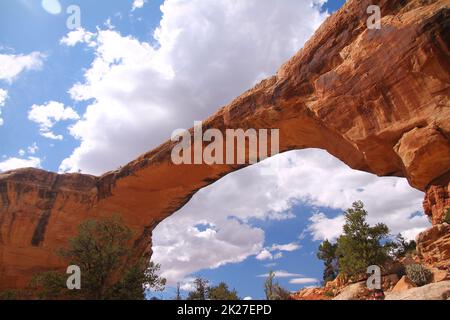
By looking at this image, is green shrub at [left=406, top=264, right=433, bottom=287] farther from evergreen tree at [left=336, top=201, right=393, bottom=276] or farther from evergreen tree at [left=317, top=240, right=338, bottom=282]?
evergreen tree at [left=317, top=240, right=338, bottom=282]

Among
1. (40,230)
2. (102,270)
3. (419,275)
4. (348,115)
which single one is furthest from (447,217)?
(40,230)

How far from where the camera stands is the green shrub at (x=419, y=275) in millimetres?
13482

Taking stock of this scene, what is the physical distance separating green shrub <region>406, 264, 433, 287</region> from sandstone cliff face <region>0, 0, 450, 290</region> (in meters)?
2.22

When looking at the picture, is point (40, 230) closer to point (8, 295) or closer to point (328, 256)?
point (8, 295)

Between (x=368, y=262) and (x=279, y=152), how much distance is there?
27.0ft

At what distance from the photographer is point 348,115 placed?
53.0ft

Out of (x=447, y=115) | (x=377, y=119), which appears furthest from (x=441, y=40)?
(x=377, y=119)

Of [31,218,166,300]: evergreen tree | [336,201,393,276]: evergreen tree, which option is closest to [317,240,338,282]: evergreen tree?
[336,201,393,276]: evergreen tree

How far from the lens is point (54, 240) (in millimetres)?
26812

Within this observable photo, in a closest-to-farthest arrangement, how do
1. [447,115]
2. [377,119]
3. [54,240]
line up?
[447,115]
[377,119]
[54,240]

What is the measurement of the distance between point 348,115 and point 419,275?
6945mm

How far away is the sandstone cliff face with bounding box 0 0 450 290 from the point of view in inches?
533
